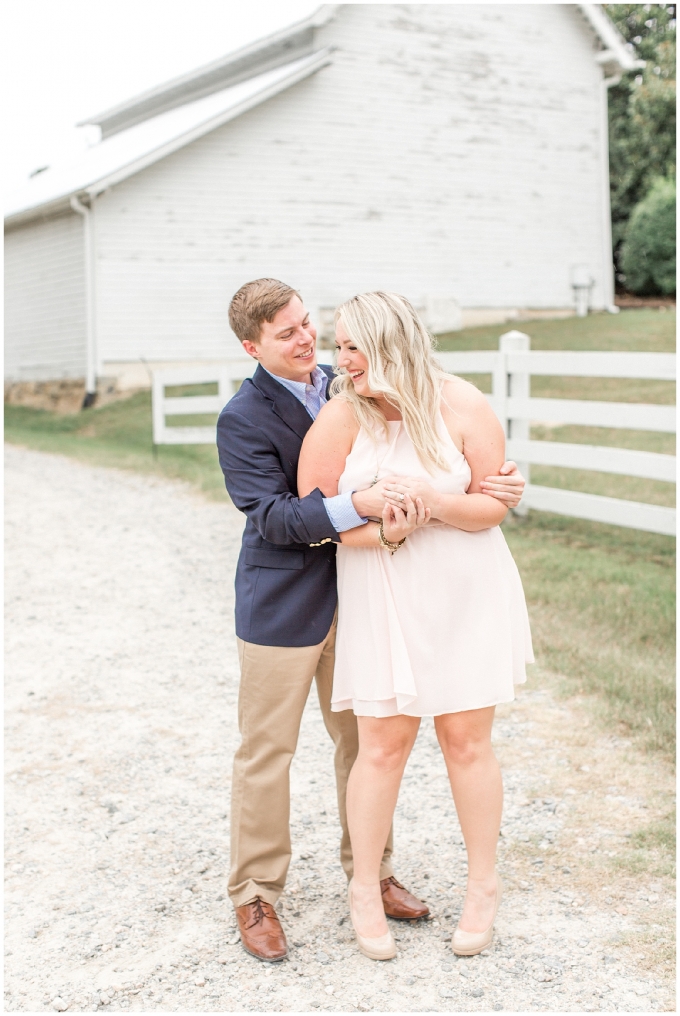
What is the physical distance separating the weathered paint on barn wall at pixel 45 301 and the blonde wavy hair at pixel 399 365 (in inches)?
635

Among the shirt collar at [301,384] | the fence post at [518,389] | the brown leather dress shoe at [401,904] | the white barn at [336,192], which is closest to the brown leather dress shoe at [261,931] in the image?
the brown leather dress shoe at [401,904]

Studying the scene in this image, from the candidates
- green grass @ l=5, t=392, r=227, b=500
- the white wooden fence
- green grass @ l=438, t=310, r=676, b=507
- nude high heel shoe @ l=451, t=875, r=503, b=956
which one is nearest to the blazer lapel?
nude high heel shoe @ l=451, t=875, r=503, b=956

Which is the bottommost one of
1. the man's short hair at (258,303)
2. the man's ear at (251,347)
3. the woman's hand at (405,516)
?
the woman's hand at (405,516)

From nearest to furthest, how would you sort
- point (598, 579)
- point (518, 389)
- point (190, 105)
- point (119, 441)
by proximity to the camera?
point (598, 579) → point (518, 389) → point (119, 441) → point (190, 105)

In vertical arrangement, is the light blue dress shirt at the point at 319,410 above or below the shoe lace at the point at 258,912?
above

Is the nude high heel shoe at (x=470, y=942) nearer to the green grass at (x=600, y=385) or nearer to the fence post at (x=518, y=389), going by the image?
the fence post at (x=518, y=389)

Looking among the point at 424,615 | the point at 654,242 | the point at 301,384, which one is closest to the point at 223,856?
the point at 424,615

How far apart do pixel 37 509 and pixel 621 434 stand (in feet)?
20.0

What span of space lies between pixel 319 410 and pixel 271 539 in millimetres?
465

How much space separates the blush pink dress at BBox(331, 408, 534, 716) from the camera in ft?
9.62

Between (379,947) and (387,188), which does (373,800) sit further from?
(387,188)

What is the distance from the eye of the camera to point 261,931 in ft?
10.1

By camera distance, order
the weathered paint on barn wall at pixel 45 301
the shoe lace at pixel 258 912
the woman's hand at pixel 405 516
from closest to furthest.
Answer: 1. the woman's hand at pixel 405 516
2. the shoe lace at pixel 258 912
3. the weathered paint on barn wall at pixel 45 301

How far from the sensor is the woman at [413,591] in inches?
113
